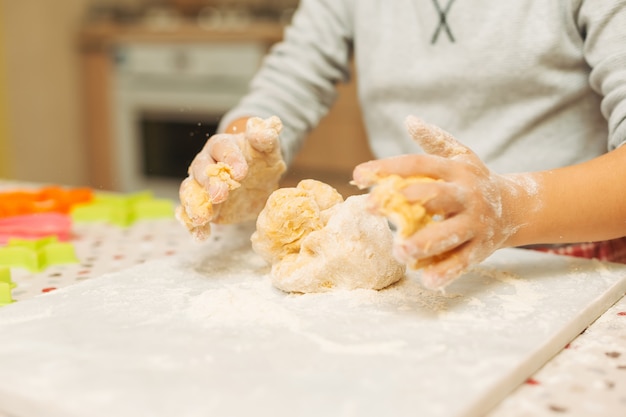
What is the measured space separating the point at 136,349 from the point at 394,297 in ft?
0.84

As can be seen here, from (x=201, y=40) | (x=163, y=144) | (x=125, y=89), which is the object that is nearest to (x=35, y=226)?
(x=201, y=40)

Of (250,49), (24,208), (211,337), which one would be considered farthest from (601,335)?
(250,49)

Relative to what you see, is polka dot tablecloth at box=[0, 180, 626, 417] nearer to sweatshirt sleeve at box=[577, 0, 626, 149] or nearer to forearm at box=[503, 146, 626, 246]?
forearm at box=[503, 146, 626, 246]

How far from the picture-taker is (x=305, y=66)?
1.08 meters

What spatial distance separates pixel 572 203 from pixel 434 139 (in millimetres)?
169

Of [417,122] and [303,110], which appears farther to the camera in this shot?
[303,110]

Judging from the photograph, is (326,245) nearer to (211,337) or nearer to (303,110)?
(211,337)

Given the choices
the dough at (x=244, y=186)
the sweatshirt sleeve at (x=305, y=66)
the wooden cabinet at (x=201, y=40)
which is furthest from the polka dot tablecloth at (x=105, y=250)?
the wooden cabinet at (x=201, y=40)

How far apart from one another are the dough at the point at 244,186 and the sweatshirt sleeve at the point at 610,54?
39 cm

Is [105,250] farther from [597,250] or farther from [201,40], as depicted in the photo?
[201,40]

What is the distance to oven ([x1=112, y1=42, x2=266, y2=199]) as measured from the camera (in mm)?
2336

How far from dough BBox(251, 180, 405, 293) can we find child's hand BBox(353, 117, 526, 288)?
0.29ft

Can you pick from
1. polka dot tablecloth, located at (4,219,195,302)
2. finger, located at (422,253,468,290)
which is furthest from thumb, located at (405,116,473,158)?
polka dot tablecloth, located at (4,219,195,302)

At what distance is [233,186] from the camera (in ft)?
2.39
